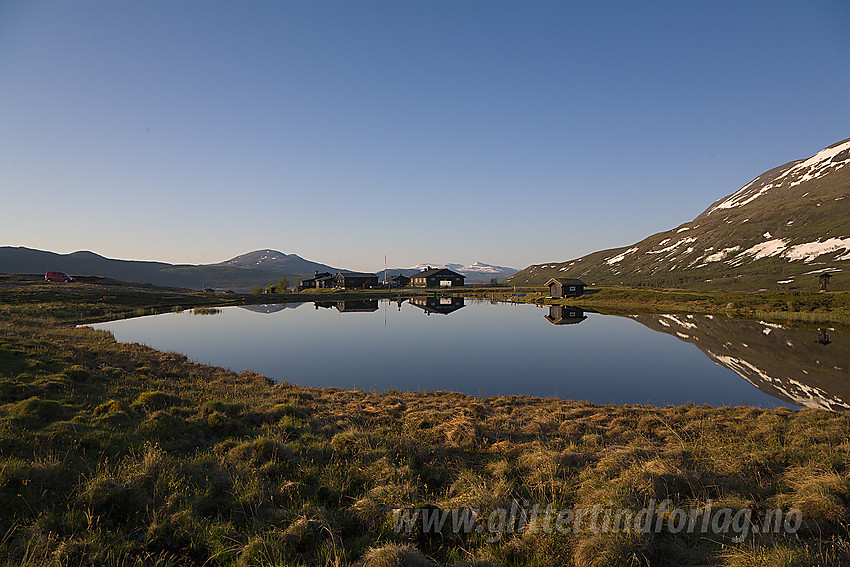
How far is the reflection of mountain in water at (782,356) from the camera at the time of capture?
22188 mm

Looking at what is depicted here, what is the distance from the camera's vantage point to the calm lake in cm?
2348

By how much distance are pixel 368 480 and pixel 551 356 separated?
90.9 feet

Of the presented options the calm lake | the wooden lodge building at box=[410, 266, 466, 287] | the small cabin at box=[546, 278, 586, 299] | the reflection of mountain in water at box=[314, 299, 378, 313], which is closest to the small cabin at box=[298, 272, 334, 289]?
the wooden lodge building at box=[410, 266, 466, 287]

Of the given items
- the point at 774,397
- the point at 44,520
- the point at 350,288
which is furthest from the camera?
the point at 350,288

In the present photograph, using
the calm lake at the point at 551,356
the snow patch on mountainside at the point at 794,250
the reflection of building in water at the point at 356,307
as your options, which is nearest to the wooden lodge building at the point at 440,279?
the reflection of building in water at the point at 356,307

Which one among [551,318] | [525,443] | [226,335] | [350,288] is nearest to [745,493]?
[525,443]

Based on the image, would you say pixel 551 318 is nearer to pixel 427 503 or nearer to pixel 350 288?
pixel 427 503

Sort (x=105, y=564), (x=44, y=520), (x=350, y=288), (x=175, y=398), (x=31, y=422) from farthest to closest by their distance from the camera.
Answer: (x=350, y=288)
(x=175, y=398)
(x=31, y=422)
(x=44, y=520)
(x=105, y=564)

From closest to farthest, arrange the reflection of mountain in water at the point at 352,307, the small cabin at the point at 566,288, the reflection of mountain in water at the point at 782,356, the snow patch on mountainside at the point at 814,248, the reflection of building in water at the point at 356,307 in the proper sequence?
the reflection of mountain in water at the point at 782,356 → the reflection of building in water at the point at 356,307 → the reflection of mountain in water at the point at 352,307 → the small cabin at the point at 566,288 → the snow patch on mountainside at the point at 814,248

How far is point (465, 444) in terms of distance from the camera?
11625 mm

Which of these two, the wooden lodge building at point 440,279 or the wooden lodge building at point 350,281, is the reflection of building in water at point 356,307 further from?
the wooden lodge building at point 440,279

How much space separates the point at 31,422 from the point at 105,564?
822 cm

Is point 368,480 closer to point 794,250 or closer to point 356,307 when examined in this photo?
point 356,307

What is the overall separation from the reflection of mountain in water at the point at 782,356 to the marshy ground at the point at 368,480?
28.1 feet
